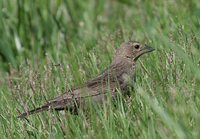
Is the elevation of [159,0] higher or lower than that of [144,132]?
higher

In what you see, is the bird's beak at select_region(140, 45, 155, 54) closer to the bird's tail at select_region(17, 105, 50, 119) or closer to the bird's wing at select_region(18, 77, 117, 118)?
the bird's wing at select_region(18, 77, 117, 118)

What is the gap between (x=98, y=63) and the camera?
8.32 meters

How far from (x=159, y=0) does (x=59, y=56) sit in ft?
5.93

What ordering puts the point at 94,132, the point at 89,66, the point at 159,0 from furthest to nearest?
1. the point at 159,0
2. the point at 89,66
3. the point at 94,132

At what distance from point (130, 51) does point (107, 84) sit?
1.08 m

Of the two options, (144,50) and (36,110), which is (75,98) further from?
(144,50)

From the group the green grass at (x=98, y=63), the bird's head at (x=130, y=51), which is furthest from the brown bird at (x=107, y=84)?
the green grass at (x=98, y=63)

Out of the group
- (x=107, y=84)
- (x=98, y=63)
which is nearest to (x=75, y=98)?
(x=107, y=84)

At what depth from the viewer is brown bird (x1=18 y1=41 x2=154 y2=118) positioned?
699 centimetres

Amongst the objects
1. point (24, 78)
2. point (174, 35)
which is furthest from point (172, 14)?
point (24, 78)

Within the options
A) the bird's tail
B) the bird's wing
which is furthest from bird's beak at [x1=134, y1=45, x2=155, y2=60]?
the bird's tail

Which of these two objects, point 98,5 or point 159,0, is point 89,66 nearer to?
point 159,0

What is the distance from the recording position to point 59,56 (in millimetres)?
10016

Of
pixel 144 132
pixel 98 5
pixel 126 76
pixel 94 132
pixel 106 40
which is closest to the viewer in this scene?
pixel 144 132
